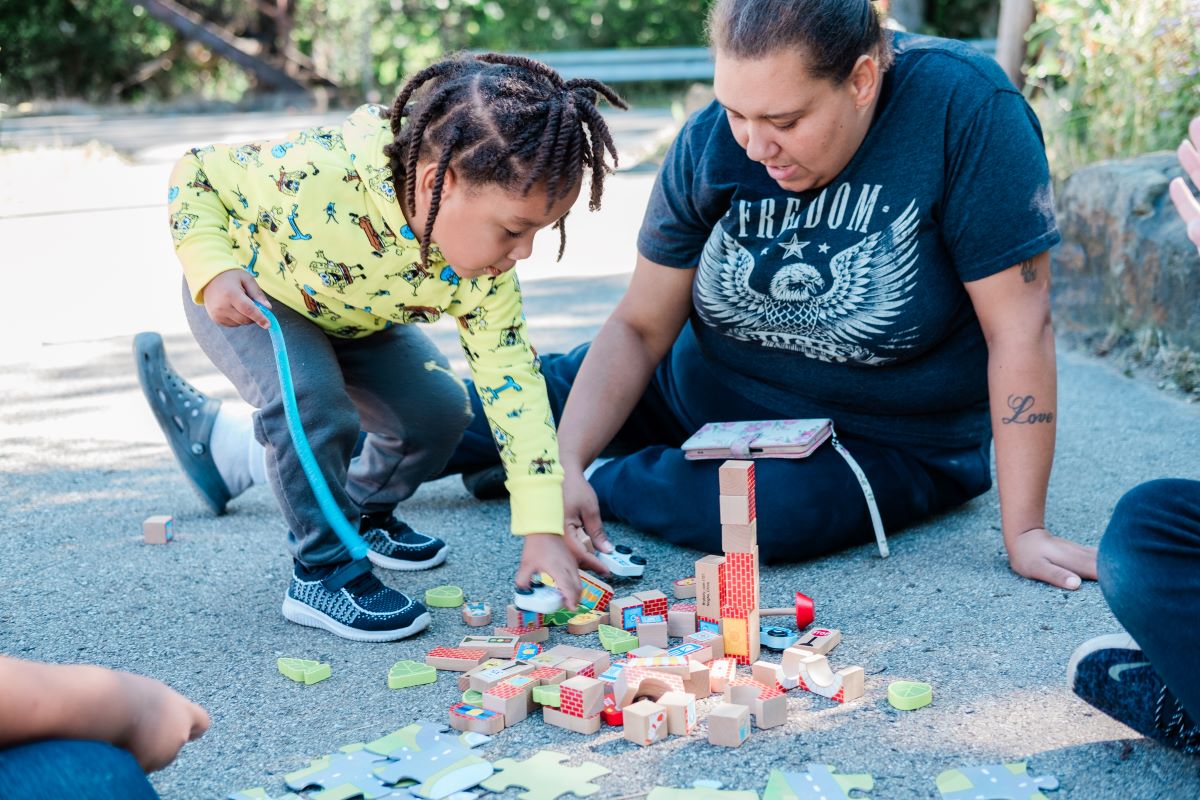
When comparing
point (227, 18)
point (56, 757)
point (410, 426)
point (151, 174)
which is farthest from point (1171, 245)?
point (227, 18)

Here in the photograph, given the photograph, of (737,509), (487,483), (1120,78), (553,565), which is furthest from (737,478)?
(1120,78)

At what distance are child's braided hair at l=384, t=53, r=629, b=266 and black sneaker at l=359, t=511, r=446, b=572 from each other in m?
0.71

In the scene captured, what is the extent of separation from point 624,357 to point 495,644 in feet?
2.87

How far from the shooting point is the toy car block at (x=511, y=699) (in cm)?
189

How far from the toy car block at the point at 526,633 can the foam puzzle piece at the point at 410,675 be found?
7.2 inches

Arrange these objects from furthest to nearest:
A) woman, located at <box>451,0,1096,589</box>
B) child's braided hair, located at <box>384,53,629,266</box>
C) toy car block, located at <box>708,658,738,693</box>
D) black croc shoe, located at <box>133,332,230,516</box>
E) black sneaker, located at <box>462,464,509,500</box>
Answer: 1. black sneaker, located at <box>462,464,509,500</box>
2. black croc shoe, located at <box>133,332,230,516</box>
3. woman, located at <box>451,0,1096,589</box>
4. child's braided hair, located at <box>384,53,629,266</box>
5. toy car block, located at <box>708,658,738,693</box>

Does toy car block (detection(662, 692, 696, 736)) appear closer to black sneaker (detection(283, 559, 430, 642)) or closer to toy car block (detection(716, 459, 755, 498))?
toy car block (detection(716, 459, 755, 498))

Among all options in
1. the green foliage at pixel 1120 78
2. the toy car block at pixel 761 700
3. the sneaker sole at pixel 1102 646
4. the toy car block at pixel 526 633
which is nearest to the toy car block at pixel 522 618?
the toy car block at pixel 526 633

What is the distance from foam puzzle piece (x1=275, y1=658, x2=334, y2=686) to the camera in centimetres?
208

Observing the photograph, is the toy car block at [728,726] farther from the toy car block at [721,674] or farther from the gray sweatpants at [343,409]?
the gray sweatpants at [343,409]

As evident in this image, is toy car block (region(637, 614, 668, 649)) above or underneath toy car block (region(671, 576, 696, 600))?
above

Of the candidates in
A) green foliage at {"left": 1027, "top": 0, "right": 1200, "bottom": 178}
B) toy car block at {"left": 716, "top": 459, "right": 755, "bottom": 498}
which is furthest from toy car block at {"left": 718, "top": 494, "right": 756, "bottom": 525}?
green foliage at {"left": 1027, "top": 0, "right": 1200, "bottom": 178}

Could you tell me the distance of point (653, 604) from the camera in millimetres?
2275

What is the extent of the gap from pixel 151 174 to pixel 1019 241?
825 cm
